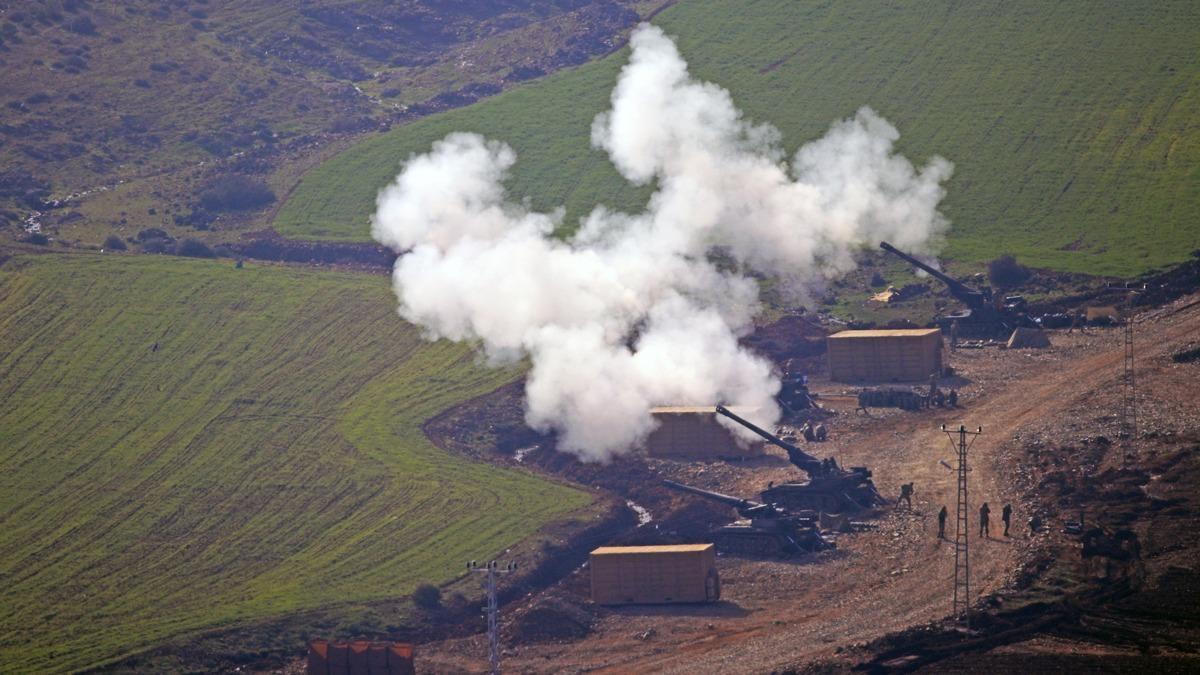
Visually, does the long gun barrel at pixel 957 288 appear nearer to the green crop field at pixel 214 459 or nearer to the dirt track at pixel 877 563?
the dirt track at pixel 877 563

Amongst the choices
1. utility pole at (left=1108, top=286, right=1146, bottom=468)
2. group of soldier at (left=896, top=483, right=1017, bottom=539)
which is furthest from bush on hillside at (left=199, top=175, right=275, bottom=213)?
group of soldier at (left=896, top=483, right=1017, bottom=539)

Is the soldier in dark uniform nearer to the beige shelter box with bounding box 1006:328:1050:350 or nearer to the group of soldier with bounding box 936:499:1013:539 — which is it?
the group of soldier with bounding box 936:499:1013:539

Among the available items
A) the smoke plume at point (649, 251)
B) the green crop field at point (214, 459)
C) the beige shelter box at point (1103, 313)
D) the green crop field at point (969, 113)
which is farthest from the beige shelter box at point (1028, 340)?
the green crop field at point (214, 459)

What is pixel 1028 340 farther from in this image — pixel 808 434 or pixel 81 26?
pixel 81 26

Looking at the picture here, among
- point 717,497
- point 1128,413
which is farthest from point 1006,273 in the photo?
point 717,497

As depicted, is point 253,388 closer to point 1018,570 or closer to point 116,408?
point 116,408

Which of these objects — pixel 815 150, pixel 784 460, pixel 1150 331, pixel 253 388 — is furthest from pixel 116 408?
pixel 1150 331

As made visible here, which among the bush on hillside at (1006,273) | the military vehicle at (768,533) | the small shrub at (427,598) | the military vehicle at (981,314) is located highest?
the bush on hillside at (1006,273)
